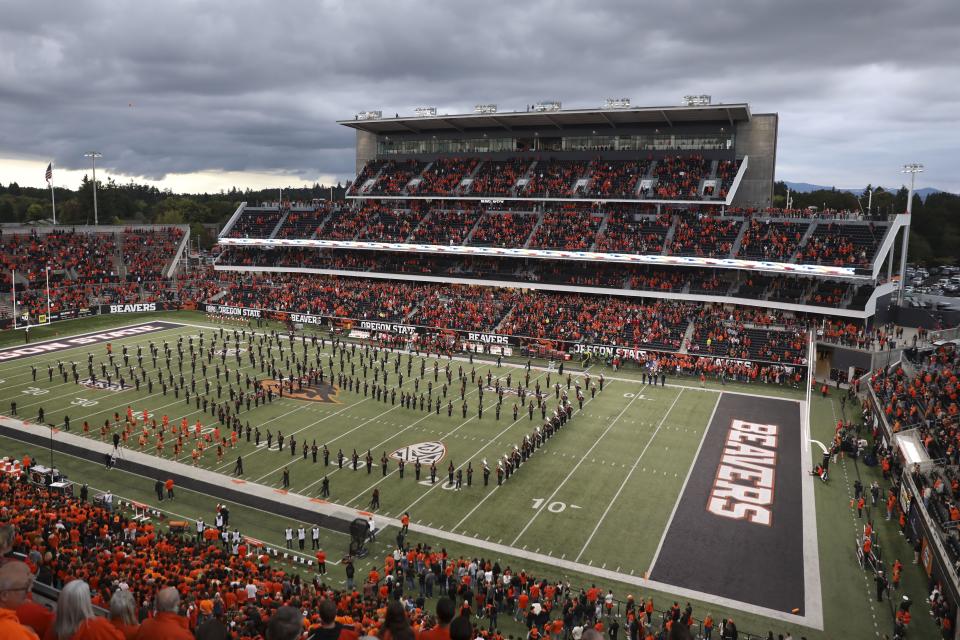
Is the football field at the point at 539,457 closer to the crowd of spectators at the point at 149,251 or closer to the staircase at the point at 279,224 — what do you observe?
the crowd of spectators at the point at 149,251

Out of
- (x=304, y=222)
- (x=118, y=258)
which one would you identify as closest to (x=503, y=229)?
(x=304, y=222)

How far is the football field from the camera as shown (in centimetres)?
1861

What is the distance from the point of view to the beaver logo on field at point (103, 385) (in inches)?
1334

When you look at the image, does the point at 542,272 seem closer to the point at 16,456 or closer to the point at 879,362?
the point at 879,362

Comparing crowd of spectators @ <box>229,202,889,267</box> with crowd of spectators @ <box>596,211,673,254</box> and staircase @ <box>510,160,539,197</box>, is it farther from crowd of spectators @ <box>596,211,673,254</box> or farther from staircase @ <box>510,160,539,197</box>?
staircase @ <box>510,160,539,197</box>

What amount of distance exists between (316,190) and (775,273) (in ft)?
555

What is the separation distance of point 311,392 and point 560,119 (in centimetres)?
3489

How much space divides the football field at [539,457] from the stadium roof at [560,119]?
2433 cm

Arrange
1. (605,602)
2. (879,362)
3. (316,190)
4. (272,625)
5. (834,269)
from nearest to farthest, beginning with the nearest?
1. (272,625)
2. (605,602)
3. (879,362)
4. (834,269)
5. (316,190)

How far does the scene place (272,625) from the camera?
3795mm

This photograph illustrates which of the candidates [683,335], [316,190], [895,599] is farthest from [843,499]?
[316,190]

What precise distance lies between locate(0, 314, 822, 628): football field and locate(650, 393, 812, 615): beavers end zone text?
0.21 ft

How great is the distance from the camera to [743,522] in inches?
810

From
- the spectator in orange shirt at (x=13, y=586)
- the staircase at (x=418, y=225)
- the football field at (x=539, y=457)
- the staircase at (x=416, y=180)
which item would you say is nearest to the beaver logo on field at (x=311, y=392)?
the football field at (x=539, y=457)
